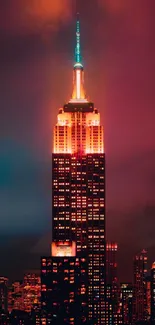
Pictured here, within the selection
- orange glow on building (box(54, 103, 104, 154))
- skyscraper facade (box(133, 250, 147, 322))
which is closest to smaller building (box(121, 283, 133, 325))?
skyscraper facade (box(133, 250, 147, 322))

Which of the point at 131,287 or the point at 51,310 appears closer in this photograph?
the point at 51,310

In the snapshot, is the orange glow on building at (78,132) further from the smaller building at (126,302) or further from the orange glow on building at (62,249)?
the smaller building at (126,302)

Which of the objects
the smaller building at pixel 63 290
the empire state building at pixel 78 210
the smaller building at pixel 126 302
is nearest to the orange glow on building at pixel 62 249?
the empire state building at pixel 78 210

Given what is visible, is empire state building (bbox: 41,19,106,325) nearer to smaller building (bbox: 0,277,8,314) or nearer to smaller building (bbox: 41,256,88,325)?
smaller building (bbox: 41,256,88,325)

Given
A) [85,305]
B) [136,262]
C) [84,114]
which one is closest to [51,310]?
[85,305]

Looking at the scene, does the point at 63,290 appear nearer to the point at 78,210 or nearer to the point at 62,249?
the point at 62,249

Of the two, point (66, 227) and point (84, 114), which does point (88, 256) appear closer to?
point (66, 227)

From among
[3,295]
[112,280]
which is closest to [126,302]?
[112,280]
